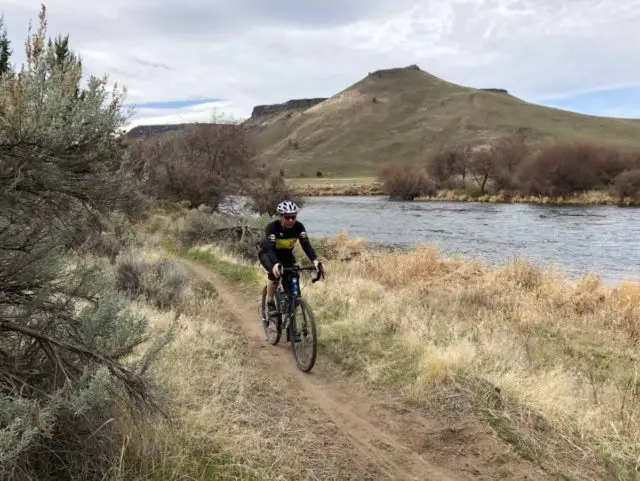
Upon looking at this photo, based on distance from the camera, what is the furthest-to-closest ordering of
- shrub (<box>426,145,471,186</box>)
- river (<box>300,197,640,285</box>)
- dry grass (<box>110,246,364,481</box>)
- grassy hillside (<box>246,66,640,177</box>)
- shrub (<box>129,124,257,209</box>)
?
grassy hillside (<box>246,66,640,177</box>), shrub (<box>426,145,471,186</box>), shrub (<box>129,124,257,209</box>), river (<box>300,197,640,285</box>), dry grass (<box>110,246,364,481</box>)

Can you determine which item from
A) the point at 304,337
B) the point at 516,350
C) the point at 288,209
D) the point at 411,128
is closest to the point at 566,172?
the point at 516,350

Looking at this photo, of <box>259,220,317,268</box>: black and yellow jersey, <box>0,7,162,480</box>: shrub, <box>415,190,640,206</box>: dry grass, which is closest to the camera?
<box>0,7,162,480</box>: shrub

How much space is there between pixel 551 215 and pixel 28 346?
133 feet

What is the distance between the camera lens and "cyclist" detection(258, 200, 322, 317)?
24.7 feet

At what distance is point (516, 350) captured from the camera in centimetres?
789

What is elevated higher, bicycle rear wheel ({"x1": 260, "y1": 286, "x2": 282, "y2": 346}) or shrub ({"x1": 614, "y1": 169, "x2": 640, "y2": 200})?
shrub ({"x1": 614, "y1": 169, "x2": 640, "y2": 200})

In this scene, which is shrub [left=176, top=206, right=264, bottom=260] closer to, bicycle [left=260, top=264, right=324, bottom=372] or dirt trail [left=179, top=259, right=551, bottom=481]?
bicycle [left=260, top=264, right=324, bottom=372]

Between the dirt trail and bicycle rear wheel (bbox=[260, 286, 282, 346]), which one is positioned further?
bicycle rear wheel (bbox=[260, 286, 282, 346])

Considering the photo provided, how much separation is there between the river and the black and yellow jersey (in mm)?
11267

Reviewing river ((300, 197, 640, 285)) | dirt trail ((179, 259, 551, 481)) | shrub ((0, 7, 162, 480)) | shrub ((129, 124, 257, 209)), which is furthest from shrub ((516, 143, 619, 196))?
shrub ((0, 7, 162, 480))

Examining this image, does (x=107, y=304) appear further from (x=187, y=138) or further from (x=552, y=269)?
(x=187, y=138)

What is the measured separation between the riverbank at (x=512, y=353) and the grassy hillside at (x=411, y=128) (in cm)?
11642

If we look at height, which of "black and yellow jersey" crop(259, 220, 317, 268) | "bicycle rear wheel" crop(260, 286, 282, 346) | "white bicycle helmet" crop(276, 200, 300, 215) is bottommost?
"bicycle rear wheel" crop(260, 286, 282, 346)

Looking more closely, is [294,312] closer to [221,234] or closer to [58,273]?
[58,273]
